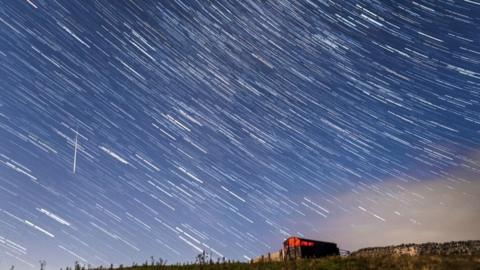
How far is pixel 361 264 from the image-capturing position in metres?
26.6

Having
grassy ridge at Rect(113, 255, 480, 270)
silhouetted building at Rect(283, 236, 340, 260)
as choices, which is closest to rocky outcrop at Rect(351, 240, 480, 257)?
silhouetted building at Rect(283, 236, 340, 260)

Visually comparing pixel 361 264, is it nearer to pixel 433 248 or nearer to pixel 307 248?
pixel 307 248

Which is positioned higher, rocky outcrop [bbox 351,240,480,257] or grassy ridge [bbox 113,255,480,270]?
rocky outcrop [bbox 351,240,480,257]

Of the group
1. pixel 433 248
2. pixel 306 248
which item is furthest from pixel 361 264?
pixel 433 248

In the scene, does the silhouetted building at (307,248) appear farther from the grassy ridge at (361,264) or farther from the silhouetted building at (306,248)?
the grassy ridge at (361,264)

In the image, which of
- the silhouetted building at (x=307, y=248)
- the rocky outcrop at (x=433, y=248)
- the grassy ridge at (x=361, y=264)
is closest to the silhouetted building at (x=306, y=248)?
the silhouetted building at (x=307, y=248)

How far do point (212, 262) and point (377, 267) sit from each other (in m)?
10.7

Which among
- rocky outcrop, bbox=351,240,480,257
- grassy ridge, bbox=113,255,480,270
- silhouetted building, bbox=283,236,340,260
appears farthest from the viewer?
silhouetted building, bbox=283,236,340,260

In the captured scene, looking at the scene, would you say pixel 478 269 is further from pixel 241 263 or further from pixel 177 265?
pixel 177 265

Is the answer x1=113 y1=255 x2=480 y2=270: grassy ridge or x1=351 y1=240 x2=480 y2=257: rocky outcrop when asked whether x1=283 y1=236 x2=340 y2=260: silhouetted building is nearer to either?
x1=351 y1=240 x2=480 y2=257: rocky outcrop

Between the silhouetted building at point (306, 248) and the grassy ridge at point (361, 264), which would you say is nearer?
the grassy ridge at point (361, 264)

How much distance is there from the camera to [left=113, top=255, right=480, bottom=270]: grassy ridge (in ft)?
82.3

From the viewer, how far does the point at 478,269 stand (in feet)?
78.0

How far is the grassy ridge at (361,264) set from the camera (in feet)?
82.3
